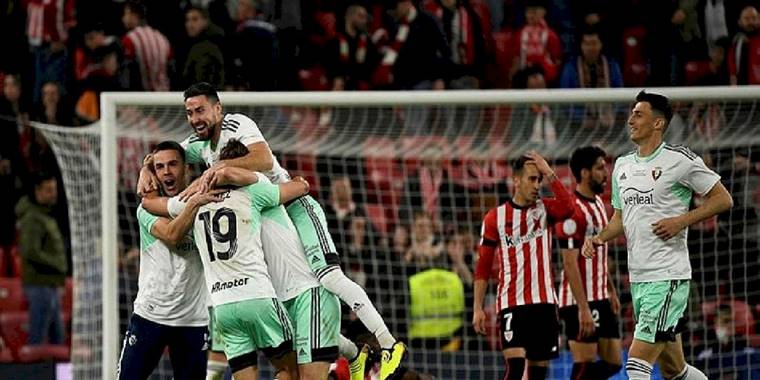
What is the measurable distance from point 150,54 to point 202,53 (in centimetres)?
69

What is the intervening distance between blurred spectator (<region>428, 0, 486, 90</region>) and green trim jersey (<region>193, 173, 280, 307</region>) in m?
8.75

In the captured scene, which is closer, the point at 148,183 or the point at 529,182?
the point at 148,183

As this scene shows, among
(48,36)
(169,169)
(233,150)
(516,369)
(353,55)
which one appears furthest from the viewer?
(48,36)

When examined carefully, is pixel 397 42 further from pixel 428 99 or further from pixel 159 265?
pixel 159 265

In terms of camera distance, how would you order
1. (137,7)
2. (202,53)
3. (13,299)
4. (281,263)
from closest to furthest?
1. (281,263)
2. (13,299)
3. (202,53)
4. (137,7)

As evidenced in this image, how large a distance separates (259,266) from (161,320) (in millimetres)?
924

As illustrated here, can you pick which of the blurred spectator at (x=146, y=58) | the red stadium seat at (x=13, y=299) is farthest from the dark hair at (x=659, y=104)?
the red stadium seat at (x=13, y=299)

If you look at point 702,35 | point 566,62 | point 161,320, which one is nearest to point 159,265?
point 161,320

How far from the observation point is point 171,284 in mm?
10203

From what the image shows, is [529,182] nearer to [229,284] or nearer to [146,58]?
[229,284]

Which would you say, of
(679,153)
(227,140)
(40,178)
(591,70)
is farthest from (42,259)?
(679,153)

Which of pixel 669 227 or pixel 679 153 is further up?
pixel 679 153

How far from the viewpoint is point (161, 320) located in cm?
1022

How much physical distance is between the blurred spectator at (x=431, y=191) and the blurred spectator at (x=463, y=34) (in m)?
3.08
